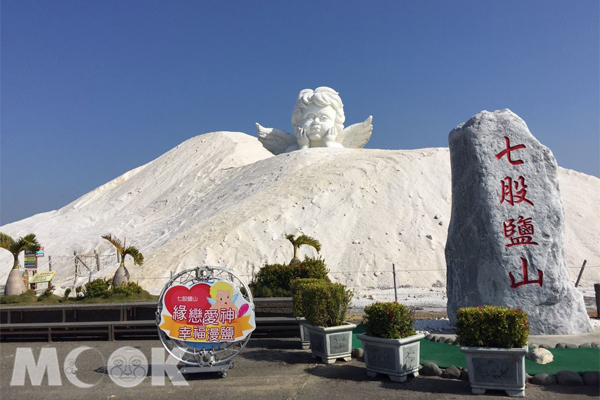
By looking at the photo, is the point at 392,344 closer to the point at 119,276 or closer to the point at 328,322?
the point at 328,322

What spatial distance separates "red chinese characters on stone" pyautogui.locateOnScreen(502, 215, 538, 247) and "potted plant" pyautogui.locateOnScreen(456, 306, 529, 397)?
121 inches

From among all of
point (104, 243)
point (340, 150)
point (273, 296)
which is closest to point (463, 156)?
point (273, 296)

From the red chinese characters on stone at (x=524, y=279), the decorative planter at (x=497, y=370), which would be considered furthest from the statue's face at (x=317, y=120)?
the decorative planter at (x=497, y=370)

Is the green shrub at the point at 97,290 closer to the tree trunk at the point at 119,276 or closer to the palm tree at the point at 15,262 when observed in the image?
the tree trunk at the point at 119,276

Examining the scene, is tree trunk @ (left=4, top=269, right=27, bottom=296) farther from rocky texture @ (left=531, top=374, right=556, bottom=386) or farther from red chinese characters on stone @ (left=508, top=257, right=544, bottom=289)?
rocky texture @ (left=531, top=374, right=556, bottom=386)

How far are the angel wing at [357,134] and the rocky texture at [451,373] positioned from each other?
1244 inches

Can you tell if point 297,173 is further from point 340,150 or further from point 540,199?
point 540,199

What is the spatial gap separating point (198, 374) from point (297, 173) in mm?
23096

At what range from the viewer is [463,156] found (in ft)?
32.6

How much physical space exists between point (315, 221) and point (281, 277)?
11.8m

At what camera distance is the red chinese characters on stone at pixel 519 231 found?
893 cm

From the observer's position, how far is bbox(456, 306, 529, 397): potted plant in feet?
19.5

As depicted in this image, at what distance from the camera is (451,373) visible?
264 inches

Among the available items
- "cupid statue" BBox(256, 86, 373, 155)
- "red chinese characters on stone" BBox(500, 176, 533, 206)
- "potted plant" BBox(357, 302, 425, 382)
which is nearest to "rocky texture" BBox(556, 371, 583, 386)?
"potted plant" BBox(357, 302, 425, 382)
